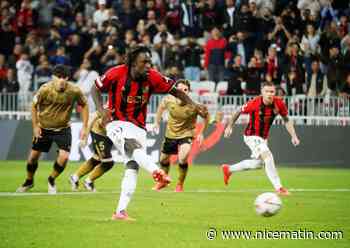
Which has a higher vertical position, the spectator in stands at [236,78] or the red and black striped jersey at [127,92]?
the red and black striped jersey at [127,92]

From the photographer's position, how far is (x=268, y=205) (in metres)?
13.7

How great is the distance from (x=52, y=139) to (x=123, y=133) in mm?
5305

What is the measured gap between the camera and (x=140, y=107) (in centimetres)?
1409

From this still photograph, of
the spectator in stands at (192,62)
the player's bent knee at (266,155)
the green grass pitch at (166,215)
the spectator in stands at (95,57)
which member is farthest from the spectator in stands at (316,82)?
the player's bent knee at (266,155)

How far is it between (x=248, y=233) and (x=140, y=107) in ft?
8.57

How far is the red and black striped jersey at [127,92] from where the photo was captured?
551 inches

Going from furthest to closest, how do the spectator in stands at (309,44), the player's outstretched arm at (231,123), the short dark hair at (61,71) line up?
the spectator in stands at (309,44)
the player's outstretched arm at (231,123)
the short dark hair at (61,71)

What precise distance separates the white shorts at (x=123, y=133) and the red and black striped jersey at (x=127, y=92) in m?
0.10

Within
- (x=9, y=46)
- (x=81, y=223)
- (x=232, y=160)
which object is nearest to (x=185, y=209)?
(x=81, y=223)

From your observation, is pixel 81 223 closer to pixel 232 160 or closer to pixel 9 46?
pixel 232 160

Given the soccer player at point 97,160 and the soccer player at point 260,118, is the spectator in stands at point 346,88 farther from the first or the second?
the soccer player at point 97,160

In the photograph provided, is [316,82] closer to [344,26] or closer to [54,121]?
[344,26]

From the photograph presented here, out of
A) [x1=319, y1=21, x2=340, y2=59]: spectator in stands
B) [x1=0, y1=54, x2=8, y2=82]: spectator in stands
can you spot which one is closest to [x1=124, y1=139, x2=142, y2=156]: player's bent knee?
[x1=319, y1=21, x2=340, y2=59]: spectator in stands

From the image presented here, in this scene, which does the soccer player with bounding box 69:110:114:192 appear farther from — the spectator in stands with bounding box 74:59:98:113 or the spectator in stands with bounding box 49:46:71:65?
the spectator in stands with bounding box 49:46:71:65
